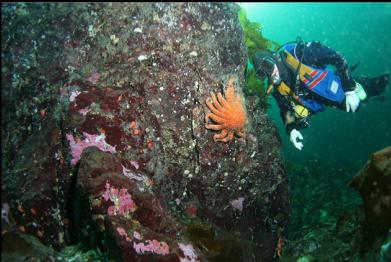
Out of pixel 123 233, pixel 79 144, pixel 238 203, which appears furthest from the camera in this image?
pixel 238 203

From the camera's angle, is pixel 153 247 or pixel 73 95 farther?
pixel 73 95

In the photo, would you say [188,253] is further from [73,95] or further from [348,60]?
[348,60]

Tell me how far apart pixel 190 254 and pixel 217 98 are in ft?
7.13

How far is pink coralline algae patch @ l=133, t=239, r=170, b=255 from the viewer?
2.89m

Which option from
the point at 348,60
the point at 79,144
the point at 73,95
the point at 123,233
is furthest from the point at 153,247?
the point at 348,60

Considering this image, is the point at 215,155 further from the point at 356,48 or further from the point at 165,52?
Answer: the point at 356,48

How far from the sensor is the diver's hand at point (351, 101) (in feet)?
18.3

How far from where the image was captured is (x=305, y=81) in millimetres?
5508

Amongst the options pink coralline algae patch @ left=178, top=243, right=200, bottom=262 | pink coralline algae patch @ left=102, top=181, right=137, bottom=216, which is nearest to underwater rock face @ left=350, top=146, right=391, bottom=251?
pink coralline algae patch @ left=178, top=243, right=200, bottom=262

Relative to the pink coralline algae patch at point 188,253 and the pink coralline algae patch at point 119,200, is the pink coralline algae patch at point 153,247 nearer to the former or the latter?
the pink coralline algae patch at point 188,253

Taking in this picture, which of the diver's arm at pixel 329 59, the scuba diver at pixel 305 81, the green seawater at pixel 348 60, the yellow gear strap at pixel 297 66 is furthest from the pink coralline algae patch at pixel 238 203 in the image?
the green seawater at pixel 348 60

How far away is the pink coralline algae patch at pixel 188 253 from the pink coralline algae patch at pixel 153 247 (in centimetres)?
18

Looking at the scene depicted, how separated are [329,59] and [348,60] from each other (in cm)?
3665

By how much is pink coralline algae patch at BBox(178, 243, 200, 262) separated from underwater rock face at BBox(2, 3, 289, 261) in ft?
0.07
